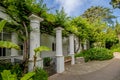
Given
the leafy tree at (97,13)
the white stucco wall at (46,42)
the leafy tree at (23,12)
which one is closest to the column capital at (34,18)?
the leafy tree at (23,12)

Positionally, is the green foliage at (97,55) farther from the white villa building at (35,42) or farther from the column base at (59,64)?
the column base at (59,64)

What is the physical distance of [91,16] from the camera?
1906 inches

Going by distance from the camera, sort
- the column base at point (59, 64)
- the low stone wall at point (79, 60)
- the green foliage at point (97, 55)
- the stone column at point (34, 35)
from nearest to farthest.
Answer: the stone column at point (34, 35) → the column base at point (59, 64) → the low stone wall at point (79, 60) → the green foliage at point (97, 55)

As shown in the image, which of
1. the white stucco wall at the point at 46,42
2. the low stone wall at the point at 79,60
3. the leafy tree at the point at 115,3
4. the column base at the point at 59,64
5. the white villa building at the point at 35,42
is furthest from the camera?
the low stone wall at the point at 79,60

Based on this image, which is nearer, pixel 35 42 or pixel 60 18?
pixel 35 42

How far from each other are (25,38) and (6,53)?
4.22m

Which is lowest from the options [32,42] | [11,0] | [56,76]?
[56,76]

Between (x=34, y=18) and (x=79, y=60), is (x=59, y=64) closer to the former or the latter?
(x=34, y=18)

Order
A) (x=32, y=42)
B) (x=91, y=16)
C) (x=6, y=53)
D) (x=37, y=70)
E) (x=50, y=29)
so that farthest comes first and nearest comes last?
(x=91, y=16) → (x=50, y=29) → (x=6, y=53) → (x=32, y=42) → (x=37, y=70)

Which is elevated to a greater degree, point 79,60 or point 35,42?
point 35,42

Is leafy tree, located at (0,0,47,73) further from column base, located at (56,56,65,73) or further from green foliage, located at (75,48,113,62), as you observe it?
green foliage, located at (75,48,113,62)

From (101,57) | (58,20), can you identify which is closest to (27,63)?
(58,20)

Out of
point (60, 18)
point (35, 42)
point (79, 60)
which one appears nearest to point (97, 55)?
point (79, 60)

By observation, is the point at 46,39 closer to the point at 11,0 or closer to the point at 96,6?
the point at 11,0
